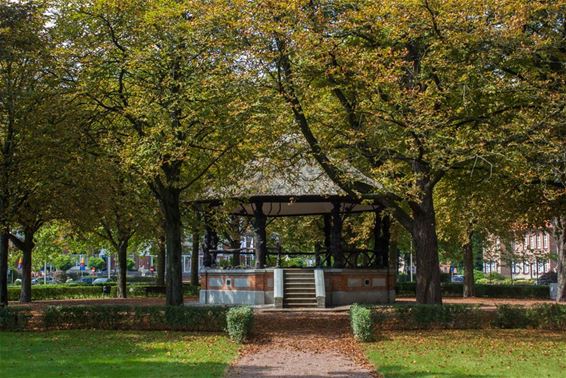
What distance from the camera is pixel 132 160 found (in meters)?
20.5

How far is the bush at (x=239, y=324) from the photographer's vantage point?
17.3 m

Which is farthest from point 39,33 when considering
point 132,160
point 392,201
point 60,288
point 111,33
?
point 60,288

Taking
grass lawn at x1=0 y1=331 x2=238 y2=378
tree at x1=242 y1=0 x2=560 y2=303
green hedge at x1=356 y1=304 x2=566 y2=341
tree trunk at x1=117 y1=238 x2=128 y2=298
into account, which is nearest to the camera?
grass lawn at x1=0 y1=331 x2=238 y2=378

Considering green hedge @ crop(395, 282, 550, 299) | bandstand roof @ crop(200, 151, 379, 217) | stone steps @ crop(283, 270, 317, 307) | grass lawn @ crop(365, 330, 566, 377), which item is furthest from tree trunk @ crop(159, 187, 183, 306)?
green hedge @ crop(395, 282, 550, 299)

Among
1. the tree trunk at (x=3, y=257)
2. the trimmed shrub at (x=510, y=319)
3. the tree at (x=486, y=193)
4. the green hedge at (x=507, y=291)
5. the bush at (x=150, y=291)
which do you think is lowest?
the green hedge at (x=507, y=291)

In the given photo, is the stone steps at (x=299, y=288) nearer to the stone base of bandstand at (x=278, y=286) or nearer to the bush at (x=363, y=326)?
the stone base of bandstand at (x=278, y=286)

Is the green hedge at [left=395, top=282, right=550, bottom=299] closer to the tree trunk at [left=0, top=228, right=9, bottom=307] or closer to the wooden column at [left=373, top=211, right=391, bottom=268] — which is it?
the wooden column at [left=373, top=211, right=391, bottom=268]

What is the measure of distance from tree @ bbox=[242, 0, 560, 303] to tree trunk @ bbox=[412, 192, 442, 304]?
1.10 m

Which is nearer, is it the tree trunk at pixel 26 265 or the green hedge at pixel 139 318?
the green hedge at pixel 139 318

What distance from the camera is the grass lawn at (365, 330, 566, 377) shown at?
12875 millimetres

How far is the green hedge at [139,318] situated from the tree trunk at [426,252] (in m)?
6.68

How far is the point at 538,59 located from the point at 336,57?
6.02m

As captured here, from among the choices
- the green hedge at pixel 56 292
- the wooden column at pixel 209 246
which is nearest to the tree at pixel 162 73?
the wooden column at pixel 209 246

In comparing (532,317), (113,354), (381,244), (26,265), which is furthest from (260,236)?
(26,265)
